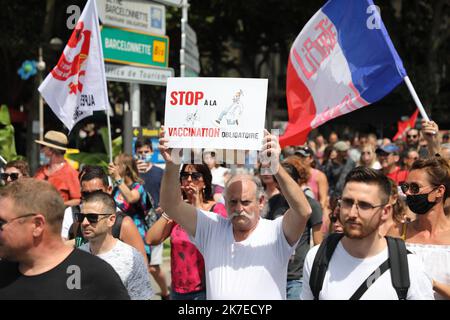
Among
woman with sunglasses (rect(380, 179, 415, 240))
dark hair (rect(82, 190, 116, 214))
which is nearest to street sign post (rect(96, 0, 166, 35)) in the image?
dark hair (rect(82, 190, 116, 214))

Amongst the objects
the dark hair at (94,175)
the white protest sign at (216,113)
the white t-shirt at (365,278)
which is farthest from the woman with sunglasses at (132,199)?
the white t-shirt at (365,278)

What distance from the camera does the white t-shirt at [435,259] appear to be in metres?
3.85

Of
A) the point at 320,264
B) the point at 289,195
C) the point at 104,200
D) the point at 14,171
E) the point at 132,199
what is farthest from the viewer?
the point at 132,199

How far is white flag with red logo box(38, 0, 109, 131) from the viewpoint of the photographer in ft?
21.5

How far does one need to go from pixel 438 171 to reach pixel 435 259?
528 mm

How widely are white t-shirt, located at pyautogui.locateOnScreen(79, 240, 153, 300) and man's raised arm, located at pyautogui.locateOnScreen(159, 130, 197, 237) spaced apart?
16.3 inches

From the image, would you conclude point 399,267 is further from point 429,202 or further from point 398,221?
point 398,221

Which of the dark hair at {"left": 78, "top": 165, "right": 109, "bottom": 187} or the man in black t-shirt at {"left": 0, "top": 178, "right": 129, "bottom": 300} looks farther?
the dark hair at {"left": 78, "top": 165, "right": 109, "bottom": 187}

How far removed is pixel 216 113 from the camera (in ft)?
12.9

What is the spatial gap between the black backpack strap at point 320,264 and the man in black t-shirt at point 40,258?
0.85 m

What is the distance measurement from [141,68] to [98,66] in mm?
2075

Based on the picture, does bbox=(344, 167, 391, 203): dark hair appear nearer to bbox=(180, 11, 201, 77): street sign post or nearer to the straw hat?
the straw hat

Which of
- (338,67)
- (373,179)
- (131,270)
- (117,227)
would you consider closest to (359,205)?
(373,179)
